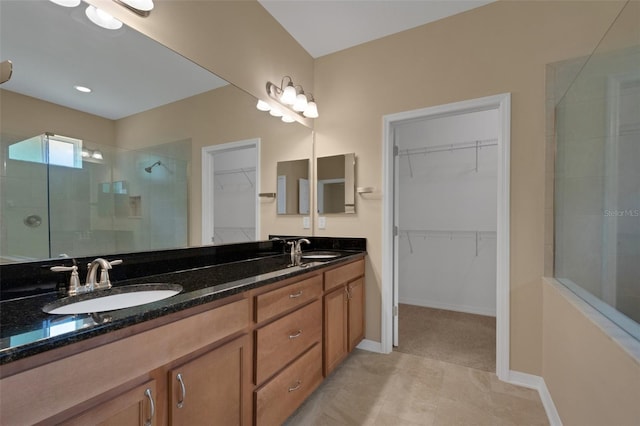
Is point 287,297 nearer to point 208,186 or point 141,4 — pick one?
point 208,186

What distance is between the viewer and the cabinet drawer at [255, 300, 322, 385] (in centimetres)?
127

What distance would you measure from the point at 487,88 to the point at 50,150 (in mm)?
2496

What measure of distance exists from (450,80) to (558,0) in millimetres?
730

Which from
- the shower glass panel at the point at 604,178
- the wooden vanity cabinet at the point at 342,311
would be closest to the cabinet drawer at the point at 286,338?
the wooden vanity cabinet at the point at 342,311

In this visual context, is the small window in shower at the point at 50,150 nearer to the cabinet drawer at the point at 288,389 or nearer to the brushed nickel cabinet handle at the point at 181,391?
the brushed nickel cabinet handle at the point at 181,391

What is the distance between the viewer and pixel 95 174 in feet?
3.93

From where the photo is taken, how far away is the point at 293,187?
257 cm

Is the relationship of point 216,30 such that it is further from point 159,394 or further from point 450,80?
point 159,394

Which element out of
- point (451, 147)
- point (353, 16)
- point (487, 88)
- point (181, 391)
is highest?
point (353, 16)

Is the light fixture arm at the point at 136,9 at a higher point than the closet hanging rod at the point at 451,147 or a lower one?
higher

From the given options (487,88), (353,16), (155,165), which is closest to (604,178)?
(487,88)

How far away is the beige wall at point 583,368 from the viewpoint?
2.97 feet

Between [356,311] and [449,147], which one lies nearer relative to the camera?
[356,311]

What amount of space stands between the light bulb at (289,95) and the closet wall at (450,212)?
1.77 meters
